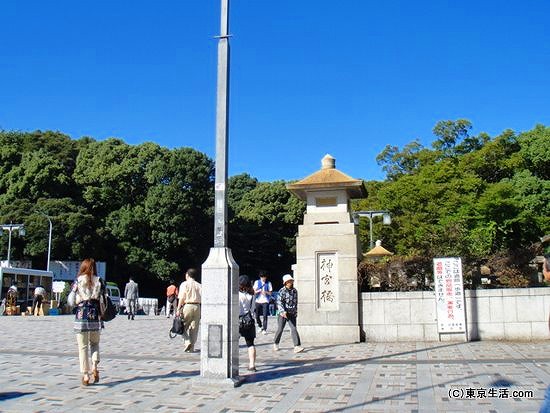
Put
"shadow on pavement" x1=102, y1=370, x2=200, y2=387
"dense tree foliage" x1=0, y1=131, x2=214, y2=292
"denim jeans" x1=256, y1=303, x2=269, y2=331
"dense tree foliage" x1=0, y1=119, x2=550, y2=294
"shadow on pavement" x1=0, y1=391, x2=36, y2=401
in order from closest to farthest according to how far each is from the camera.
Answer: "shadow on pavement" x1=0, y1=391, x2=36, y2=401 < "shadow on pavement" x1=102, y1=370, x2=200, y2=387 < "denim jeans" x1=256, y1=303, x2=269, y2=331 < "dense tree foliage" x1=0, y1=119, x2=550, y2=294 < "dense tree foliage" x1=0, y1=131, x2=214, y2=292

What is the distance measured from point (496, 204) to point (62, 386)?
26.3 meters

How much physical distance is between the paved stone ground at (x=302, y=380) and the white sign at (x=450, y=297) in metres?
0.57

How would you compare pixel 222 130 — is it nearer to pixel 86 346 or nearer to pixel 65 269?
pixel 86 346

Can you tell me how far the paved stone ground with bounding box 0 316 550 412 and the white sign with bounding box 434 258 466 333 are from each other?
0.57 metres

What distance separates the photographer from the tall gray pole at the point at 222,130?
312 inches

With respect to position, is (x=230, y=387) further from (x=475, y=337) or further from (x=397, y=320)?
(x=475, y=337)

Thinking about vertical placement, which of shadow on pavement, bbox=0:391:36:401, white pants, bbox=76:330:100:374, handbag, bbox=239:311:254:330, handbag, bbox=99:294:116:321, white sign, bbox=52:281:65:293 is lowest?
shadow on pavement, bbox=0:391:36:401

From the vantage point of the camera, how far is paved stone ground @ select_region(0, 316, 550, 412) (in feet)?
20.9

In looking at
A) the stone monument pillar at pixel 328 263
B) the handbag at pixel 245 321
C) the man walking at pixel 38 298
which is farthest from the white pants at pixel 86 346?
the man walking at pixel 38 298

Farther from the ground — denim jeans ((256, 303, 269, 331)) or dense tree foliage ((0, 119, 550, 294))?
dense tree foliage ((0, 119, 550, 294))

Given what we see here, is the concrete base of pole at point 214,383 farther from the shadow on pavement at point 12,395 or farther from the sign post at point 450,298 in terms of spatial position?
the sign post at point 450,298

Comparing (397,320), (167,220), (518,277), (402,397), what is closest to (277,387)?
(402,397)

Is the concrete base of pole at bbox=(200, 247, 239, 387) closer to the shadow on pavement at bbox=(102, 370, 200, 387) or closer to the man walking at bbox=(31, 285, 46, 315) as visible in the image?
the shadow on pavement at bbox=(102, 370, 200, 387)

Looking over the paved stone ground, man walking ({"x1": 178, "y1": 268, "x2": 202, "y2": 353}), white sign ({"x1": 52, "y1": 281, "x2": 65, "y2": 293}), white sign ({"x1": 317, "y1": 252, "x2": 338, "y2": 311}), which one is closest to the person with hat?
the paved stone ground
